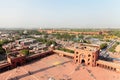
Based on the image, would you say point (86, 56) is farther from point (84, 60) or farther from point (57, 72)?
point (57, 72)

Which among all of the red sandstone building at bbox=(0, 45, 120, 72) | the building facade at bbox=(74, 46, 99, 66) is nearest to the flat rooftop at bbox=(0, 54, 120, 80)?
the red sandstone building at bbox=(0, 45, 120, 72)

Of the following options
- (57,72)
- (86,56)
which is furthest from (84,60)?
(57,72)

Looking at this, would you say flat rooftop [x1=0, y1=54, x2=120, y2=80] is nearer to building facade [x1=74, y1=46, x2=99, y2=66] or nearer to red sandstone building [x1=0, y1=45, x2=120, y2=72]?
red sandstone building [x1=0, y1=45, x2=120, y2=72]

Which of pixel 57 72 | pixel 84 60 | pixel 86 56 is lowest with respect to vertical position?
pixel 57 72

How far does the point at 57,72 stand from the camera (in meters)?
24.8

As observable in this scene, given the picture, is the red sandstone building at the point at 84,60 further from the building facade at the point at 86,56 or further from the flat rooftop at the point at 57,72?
A: the flat rooftop at the point at 57,72

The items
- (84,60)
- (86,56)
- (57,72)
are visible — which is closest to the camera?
(57,72)

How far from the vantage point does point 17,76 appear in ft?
73.9

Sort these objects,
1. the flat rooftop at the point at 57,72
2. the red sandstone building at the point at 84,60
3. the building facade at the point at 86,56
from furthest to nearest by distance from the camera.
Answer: the building facade at the point at 86,56 < the red sandstone building at the point at 84,60 < the flat rooftop at the point at 57,72

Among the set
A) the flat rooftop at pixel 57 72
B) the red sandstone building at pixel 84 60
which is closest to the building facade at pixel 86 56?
the red sandstone building at pixel 84 60

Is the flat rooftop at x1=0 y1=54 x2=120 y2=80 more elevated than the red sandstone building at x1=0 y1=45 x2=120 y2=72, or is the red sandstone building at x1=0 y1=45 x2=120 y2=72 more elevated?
the red sandstone building at x1=0 y1=45 x2=120 y2=72

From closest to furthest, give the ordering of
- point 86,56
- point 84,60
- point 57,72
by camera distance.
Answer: point 57,72
point 86,56
point 84,60

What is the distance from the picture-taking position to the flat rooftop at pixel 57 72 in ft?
74.1

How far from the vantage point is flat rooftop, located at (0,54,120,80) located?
22578 mm
